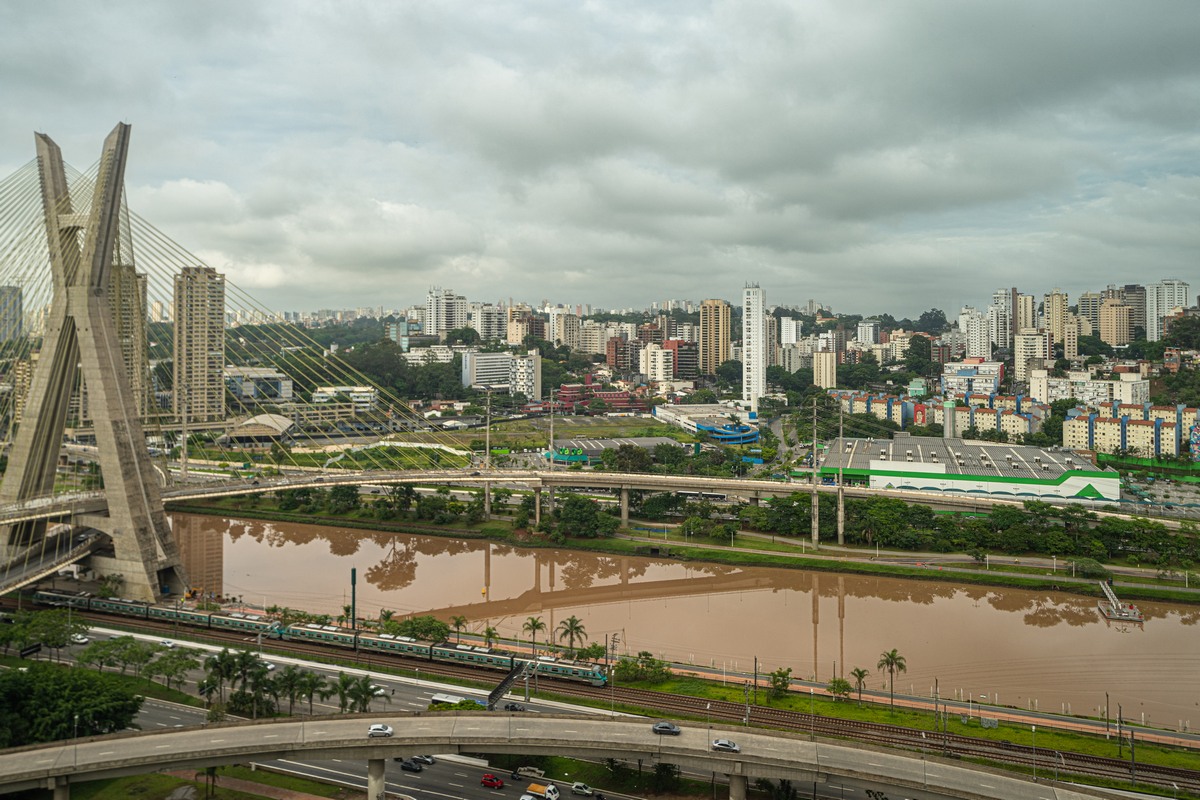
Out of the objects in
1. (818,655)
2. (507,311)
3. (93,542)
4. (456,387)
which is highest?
(507,311)

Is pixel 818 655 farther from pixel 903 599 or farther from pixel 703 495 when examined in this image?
pixel 703 495

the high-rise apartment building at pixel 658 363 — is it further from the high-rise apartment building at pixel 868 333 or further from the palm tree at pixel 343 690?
the palm tree at pixel 343 690

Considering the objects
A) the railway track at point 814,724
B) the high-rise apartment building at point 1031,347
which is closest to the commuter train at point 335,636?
the railway track at point 814,724

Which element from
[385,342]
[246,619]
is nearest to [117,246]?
[246,619]

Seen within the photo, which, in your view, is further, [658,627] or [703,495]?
[703,495]

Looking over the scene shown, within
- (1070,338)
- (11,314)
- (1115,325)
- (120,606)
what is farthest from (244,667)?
(1115,325)

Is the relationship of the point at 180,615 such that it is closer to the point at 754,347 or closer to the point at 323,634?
the point at 323,634
